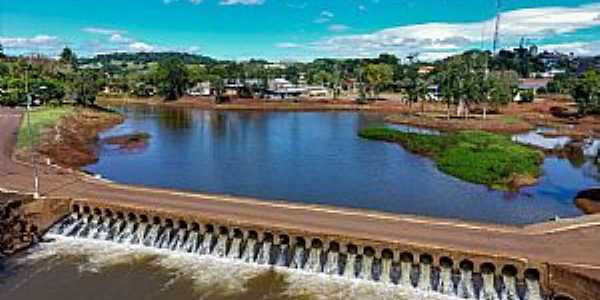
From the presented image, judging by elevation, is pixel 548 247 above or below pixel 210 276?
above

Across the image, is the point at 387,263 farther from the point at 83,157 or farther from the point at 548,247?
the point at 83,157

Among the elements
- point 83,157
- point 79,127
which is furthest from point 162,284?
point 79,127

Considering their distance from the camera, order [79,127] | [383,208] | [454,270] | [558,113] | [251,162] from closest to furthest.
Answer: [454,270] < [383,208] < [251,162] < [79,127] < [558,113]

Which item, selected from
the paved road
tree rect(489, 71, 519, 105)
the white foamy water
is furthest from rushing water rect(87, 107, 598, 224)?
tree rect(489, 71, 519, 105)

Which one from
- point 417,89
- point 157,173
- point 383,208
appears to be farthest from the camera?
point 417,89

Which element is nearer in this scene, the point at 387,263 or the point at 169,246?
the point at 387,263

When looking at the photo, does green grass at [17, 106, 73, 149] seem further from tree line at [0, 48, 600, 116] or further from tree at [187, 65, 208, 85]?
tree at [187, 65, 208, 85]

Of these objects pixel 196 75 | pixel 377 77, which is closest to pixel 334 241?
pixel 377 77
